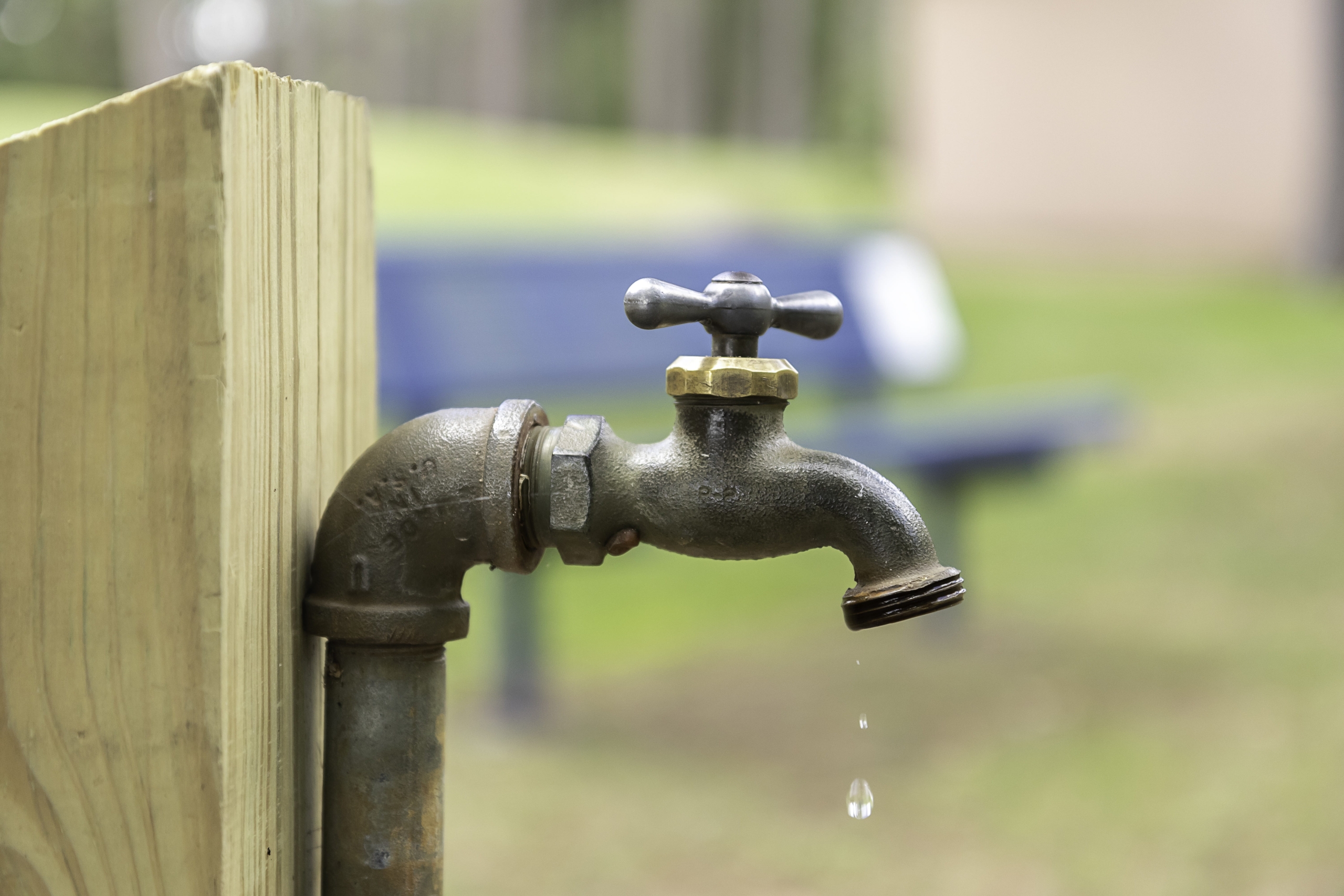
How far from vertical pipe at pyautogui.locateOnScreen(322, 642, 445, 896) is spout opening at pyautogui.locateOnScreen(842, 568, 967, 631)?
31cm

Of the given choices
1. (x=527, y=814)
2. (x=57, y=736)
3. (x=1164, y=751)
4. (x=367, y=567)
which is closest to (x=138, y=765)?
(x=57, y=736)

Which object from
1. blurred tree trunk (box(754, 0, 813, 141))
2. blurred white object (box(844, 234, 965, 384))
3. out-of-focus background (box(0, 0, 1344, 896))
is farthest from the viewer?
blurred tree trunk (box(754, 0, 813, 141))

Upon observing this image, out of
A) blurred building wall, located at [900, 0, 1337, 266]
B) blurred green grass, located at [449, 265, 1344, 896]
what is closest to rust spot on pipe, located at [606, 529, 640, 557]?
blurred green grass, located at [449, 265, 1344, 896]

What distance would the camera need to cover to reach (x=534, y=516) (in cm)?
93

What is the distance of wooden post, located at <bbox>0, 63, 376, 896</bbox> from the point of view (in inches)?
31.2

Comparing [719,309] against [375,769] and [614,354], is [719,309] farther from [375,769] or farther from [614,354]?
[614,354]

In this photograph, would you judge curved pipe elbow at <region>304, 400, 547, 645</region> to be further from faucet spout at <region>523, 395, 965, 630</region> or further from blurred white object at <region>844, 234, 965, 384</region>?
blurred white object at <region>844, 234, 965, 384</region>

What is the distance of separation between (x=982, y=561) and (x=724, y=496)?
190 inches

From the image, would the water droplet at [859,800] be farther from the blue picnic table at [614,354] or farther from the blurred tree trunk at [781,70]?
the blurred tree trunk at [781,70]

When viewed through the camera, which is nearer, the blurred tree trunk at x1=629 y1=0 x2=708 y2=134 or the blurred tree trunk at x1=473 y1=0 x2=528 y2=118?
the blurred tree trunk at x1=473 y1=0 x2=528 y2=118

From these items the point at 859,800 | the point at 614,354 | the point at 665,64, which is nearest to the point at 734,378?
the point at 859,800

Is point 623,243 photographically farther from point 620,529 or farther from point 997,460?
point 620,529

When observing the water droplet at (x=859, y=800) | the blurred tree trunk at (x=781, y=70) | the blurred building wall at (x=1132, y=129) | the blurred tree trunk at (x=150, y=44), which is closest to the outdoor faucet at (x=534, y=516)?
the water droplet at (x=859, y=800)

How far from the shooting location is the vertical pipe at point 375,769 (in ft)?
3.09
